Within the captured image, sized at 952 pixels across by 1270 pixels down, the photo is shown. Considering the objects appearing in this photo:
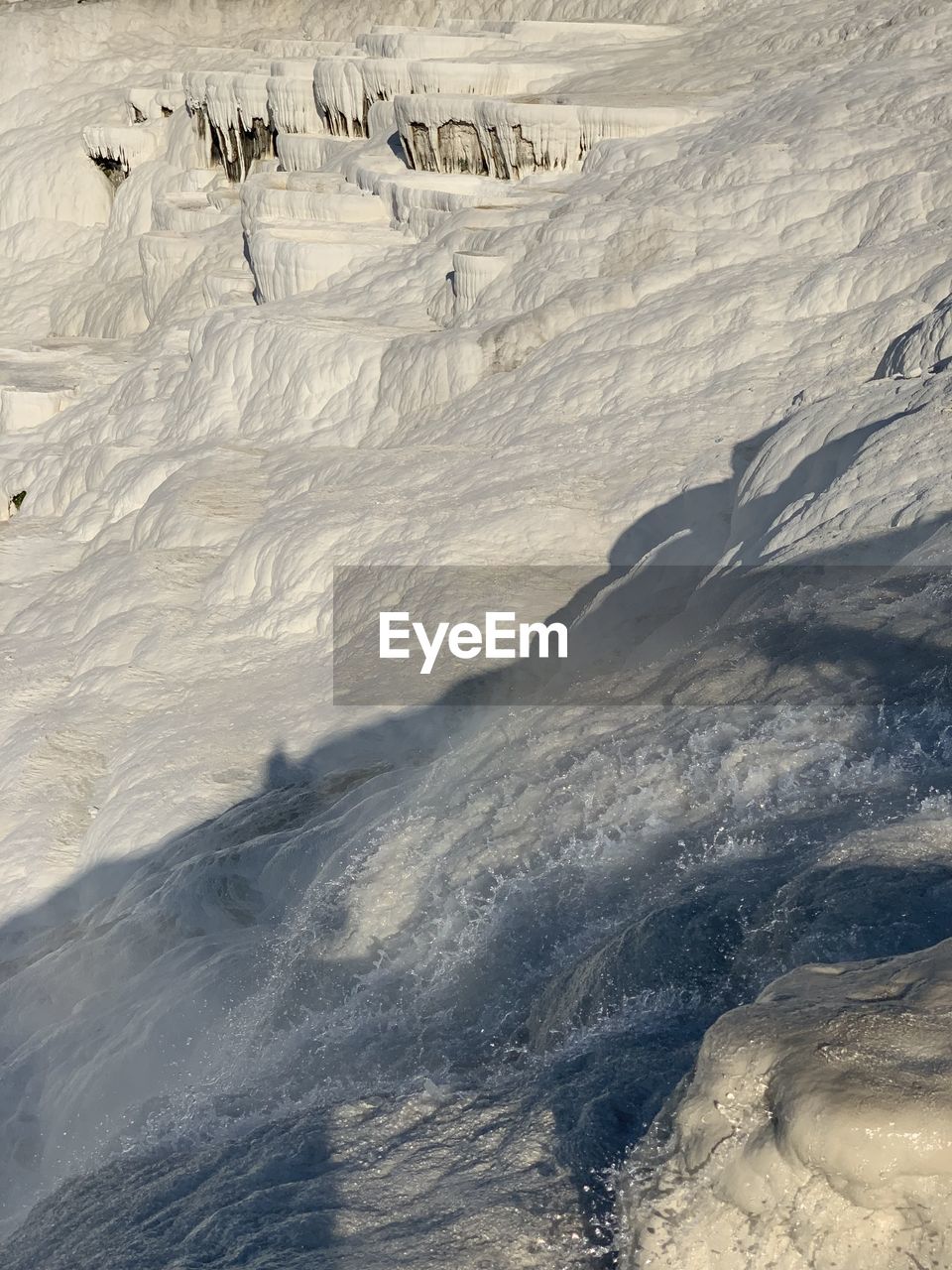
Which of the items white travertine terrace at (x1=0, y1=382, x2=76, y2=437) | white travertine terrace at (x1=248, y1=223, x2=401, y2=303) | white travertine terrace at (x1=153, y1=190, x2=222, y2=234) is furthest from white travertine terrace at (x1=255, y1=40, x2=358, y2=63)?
white travertine terrace at (x1=0, y1=382, x2=76, y2=437)

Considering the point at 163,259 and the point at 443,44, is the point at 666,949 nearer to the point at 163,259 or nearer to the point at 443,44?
the point at 443,44

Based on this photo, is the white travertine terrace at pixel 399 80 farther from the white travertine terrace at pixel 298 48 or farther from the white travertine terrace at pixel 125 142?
the white travertine terrace at pixel 125 142

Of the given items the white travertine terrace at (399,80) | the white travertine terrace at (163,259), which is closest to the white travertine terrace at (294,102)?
the white travertine terrace at (399,80)

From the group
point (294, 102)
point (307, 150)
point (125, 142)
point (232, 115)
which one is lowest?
point (307, 150)

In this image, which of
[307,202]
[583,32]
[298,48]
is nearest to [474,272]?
[307,202]

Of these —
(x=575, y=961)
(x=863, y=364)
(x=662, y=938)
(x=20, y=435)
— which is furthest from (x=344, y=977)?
(x=20, y=435)

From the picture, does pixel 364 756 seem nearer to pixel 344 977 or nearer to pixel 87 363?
pixel 344 977
